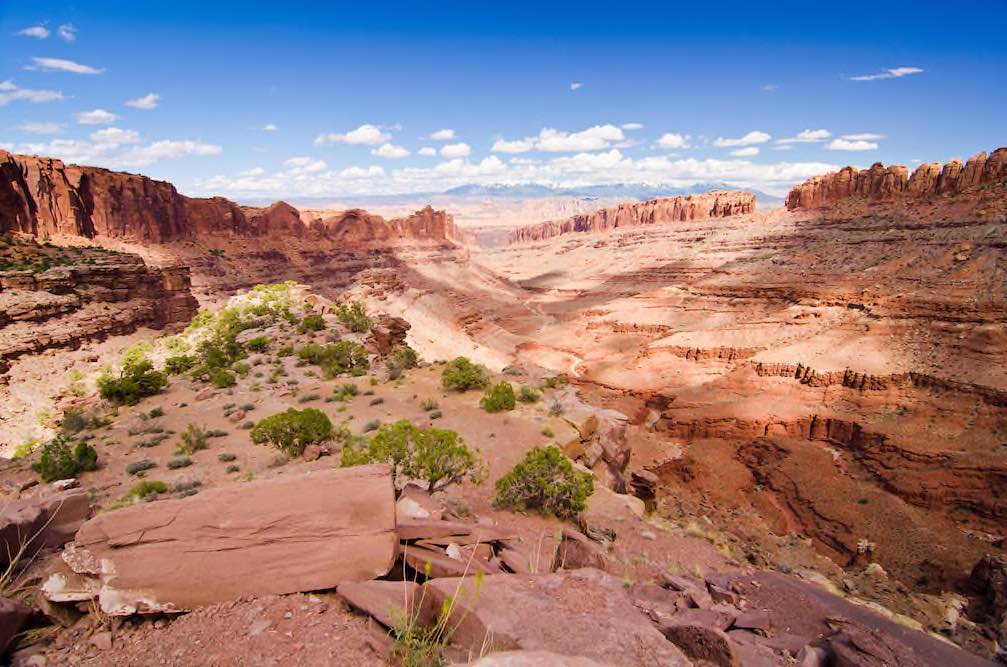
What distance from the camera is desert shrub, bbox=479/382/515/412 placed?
1805 centimetres

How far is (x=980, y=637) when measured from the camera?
1131 cm

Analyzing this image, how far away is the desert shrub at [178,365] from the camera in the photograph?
2192 centimetres

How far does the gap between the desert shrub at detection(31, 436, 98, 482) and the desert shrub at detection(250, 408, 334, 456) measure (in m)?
3.97

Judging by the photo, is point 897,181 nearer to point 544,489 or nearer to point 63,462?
point 544,489

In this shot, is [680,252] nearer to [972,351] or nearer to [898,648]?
[972,351]

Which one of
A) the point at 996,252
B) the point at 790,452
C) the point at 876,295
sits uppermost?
the point at 996,252

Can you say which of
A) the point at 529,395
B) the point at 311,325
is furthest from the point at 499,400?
the point at 311,325

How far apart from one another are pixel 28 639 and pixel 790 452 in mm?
28026

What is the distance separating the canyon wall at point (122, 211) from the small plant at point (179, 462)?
34.3 metres

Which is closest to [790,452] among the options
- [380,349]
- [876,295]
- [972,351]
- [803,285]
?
[972,351]

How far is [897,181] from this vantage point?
56781 millimetres

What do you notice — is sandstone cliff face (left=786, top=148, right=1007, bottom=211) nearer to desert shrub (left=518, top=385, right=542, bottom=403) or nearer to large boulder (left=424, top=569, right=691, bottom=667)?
desert shrub (left=518, top=385, right=542, bottom=403)

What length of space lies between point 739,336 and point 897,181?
126 feet

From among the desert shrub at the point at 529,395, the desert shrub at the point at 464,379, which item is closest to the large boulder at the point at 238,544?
the desert shrub at the point at 529,395
